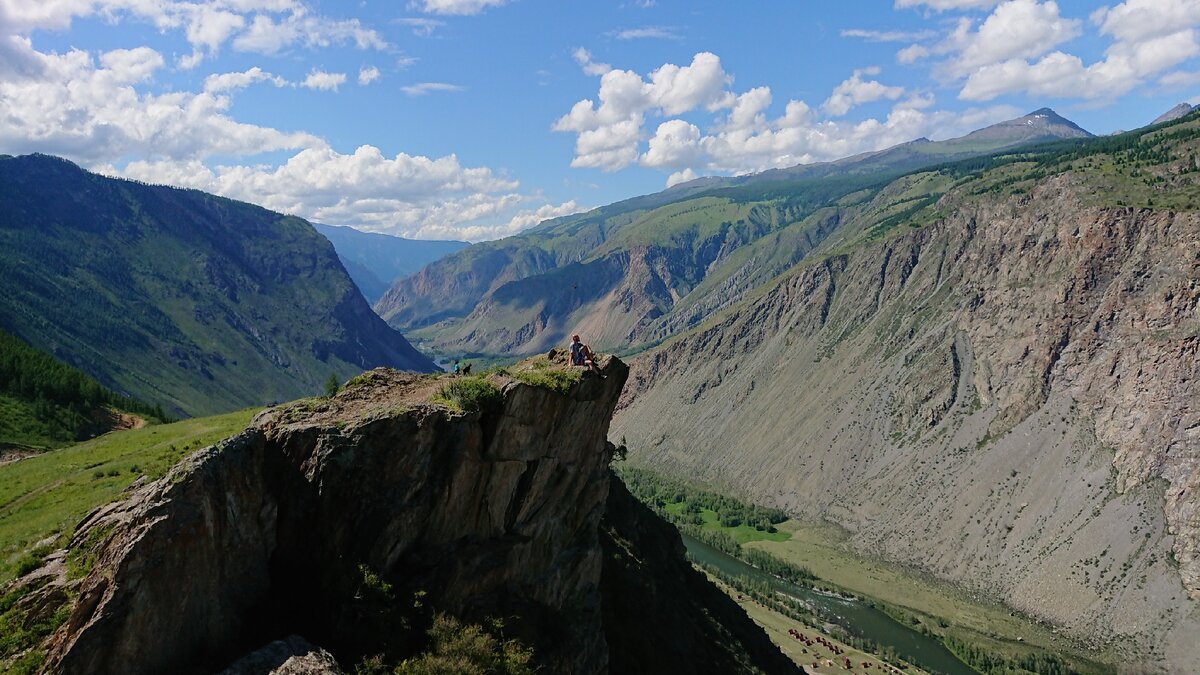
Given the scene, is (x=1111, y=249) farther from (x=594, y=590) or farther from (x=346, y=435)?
(x=346, y=435)

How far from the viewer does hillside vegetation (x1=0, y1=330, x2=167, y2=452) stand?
182ft

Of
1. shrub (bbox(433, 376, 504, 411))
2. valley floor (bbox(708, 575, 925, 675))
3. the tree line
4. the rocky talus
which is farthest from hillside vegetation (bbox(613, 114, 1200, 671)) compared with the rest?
shrub (bbox(433, 376, 504, 411))

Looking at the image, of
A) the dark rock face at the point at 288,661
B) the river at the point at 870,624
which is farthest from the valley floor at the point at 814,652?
the dark rock face at the point at 288,661

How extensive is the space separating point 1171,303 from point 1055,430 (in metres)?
31.6

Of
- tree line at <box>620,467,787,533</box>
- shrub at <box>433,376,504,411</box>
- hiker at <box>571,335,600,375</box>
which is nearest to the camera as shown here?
shrub at <box>433,376,504,411</box>

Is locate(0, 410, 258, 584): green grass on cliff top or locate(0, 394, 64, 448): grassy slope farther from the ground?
locate(0, 410, 258, 584): green grass on cliff top

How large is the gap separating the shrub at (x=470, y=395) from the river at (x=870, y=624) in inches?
4281

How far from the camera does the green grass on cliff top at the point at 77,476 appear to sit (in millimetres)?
22109

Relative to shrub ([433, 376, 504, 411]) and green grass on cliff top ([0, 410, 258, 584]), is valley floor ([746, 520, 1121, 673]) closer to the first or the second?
shrub ([433, 376, 504, 411])

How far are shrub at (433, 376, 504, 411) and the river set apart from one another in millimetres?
108744

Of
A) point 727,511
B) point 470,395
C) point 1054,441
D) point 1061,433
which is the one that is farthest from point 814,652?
point 470,395

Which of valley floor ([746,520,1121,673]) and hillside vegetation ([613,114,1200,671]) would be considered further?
hillside vegetation ([613,114,1200,671])

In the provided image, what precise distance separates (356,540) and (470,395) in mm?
6267

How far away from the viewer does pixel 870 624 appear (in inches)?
4978
